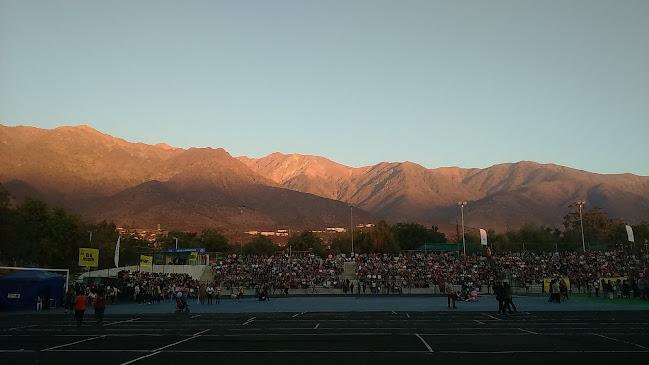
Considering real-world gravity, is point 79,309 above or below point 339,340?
above

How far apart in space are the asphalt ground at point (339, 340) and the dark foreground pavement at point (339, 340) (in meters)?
0.03

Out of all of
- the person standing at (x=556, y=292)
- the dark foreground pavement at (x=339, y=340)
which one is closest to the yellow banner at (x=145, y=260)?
the dark foreground pavement at (x=339, y=340)

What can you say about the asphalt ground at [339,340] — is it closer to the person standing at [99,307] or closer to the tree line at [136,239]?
the person standing at [99,307]

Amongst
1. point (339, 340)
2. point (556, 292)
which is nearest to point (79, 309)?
point (339, 340)

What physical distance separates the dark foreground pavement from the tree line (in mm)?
37101

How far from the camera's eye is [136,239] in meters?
120

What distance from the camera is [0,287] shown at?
32844mm

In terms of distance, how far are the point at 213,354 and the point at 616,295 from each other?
36868mm

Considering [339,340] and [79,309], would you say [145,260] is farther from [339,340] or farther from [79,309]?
[339,340]

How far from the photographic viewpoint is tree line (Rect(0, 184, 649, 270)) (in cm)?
5872

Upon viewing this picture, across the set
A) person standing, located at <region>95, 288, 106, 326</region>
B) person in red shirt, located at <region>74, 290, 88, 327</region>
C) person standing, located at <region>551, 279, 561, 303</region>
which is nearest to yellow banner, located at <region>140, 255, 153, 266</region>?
person standing, located at <region>95, 288, 106, 326</region>

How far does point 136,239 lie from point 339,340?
374ft

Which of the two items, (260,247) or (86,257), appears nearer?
(86,257)

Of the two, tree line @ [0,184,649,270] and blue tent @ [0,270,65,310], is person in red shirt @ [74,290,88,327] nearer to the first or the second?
blue tent @ [0,270,65,310]
